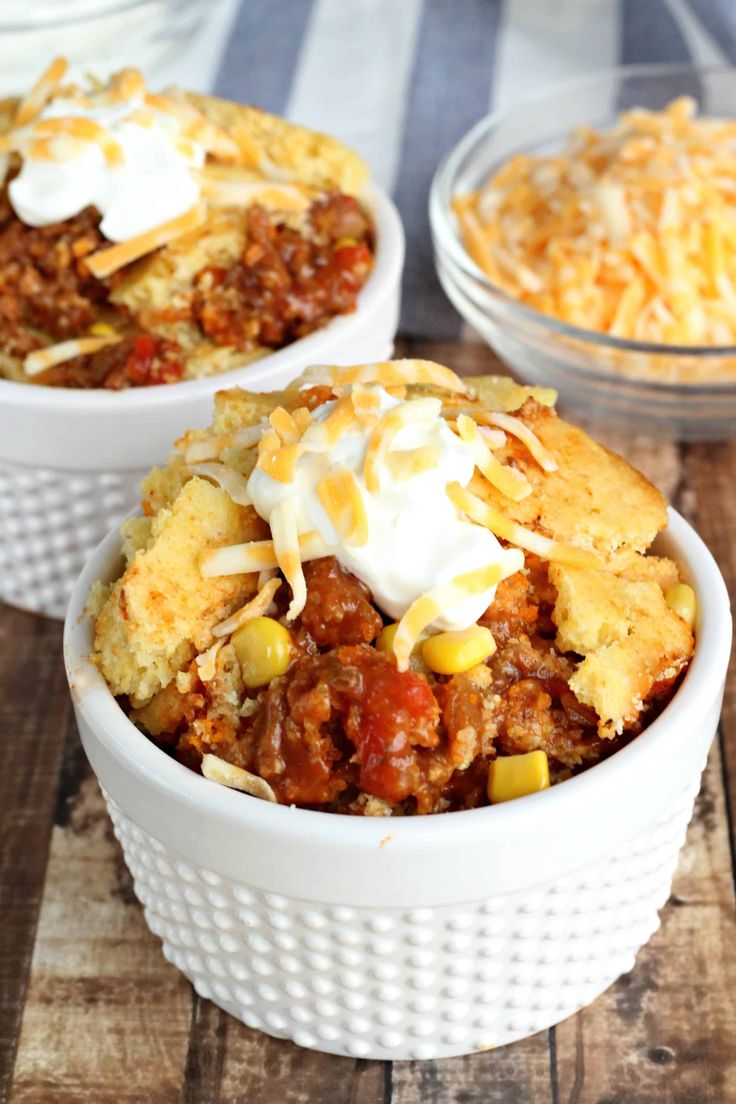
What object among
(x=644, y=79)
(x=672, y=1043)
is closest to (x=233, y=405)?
(x=672, y=1043)

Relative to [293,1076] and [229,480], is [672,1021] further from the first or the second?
[229,480]

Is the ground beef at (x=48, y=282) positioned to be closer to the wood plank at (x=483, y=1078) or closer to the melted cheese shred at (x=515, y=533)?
the melted cheese shred at (x=515, y=533)

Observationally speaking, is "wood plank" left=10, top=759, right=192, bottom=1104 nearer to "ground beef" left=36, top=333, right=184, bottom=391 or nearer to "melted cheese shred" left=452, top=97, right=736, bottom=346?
"ground beef" left=36, top=333, right=184, bottom=391

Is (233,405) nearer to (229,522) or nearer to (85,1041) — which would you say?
(229,522)

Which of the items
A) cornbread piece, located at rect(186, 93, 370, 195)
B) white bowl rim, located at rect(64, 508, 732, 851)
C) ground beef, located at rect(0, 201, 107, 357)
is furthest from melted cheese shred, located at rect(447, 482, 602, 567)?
cornbread piece, located at rect(186, 93, 370, 195)

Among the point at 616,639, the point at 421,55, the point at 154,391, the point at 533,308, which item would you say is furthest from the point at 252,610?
the point at 421,55

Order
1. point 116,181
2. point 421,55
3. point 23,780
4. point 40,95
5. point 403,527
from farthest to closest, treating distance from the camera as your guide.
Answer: point 421,55, point 40,95, point 116,181, point 23,780, point 403,527

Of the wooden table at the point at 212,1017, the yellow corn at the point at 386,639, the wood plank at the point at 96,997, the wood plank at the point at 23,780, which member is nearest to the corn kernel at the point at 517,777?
the yellow corn at the point at 386,639
